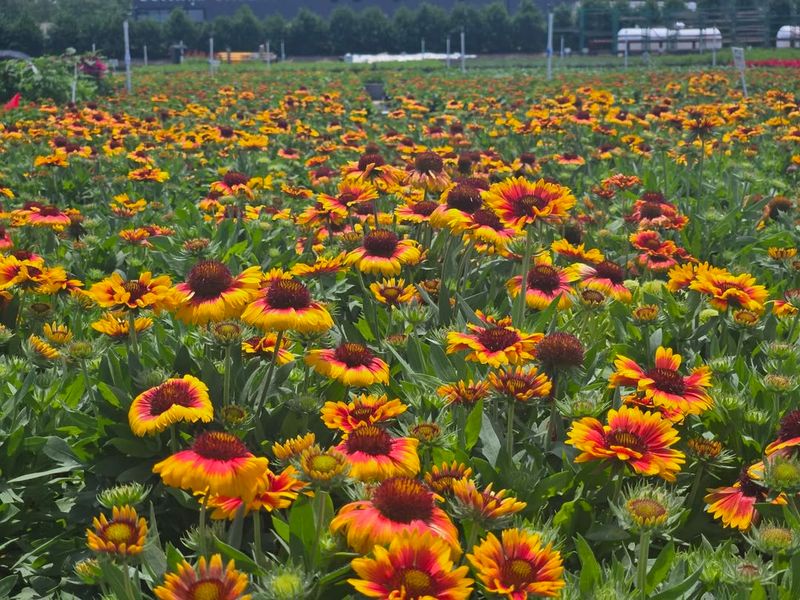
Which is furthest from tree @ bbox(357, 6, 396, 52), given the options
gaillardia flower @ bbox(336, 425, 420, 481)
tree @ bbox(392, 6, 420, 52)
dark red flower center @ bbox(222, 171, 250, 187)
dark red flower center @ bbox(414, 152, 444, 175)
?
gaillardia flower @ bbox(336, 425, 420, 481)

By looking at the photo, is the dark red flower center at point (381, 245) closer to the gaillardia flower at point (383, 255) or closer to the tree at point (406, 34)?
the gaillardia flower at point (383, 255)

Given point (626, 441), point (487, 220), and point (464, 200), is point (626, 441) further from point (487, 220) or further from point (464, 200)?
point (464, 200)

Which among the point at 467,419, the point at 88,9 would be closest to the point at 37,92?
the point at 467,419

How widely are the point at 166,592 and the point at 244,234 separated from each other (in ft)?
12.7

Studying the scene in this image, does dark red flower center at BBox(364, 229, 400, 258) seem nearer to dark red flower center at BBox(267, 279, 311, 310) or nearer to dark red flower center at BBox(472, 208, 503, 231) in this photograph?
dark red flower center at BBox(472, 208, 503, 231)

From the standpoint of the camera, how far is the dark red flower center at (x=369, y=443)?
167cm

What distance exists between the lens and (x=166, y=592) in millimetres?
1268

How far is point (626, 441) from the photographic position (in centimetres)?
177

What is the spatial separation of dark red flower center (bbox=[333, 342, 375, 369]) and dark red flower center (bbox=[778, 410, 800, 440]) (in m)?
0.95

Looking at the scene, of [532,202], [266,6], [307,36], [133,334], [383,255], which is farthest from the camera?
[266,6]

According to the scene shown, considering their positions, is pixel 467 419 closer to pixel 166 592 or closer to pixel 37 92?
pixel 166 592

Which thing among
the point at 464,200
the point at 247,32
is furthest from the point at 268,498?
the point at 247,32

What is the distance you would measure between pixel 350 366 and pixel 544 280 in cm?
98

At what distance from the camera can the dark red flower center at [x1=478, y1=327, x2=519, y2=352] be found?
6.98ft
